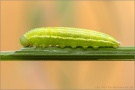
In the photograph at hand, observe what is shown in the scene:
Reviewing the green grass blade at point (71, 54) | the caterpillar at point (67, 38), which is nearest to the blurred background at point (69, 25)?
the caterpillar at point (67, 38)

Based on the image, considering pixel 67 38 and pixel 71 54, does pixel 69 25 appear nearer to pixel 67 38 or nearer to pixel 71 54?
pixel 67 38

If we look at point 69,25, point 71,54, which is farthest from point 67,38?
point 69,25

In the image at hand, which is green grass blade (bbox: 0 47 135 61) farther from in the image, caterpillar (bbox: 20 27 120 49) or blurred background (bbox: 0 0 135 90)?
blurred background (bbox: 0 0 135 90)

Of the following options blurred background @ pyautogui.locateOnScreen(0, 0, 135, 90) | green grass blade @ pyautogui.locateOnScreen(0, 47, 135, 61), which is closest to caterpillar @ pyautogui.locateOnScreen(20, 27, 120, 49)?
green grass blade @ pyautogui.locateOnScreen(0, 47, 135, 61)

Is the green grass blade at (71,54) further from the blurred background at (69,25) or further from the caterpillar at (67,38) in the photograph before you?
the blurred background at (69,25)

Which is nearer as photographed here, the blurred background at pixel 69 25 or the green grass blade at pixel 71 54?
the green grass blade at pixel 71 54

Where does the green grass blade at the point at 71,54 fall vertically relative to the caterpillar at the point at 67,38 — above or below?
below
